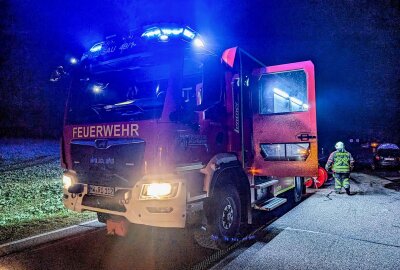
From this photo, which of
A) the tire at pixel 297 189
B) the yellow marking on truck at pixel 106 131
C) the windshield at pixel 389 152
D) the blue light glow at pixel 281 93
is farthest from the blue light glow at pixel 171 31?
the windshield at pixel 389 152

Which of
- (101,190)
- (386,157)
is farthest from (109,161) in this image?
(386,157)

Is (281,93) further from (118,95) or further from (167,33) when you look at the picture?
(118,95)

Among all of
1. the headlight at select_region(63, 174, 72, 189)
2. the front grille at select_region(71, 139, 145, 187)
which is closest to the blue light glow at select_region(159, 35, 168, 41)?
the front grille at select_region(71, 139, 145, 187)

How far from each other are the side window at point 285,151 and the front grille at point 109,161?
8.19 ft

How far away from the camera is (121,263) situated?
3.70 metres

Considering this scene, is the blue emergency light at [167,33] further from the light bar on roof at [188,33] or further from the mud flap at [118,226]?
the mud flap at [118,226]

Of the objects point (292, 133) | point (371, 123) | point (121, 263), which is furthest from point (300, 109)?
point (371, 123)

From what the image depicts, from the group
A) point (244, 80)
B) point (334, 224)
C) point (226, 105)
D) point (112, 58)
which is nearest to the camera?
point (112, 58)

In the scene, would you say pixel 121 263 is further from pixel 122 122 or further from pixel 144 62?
pixel 144 62

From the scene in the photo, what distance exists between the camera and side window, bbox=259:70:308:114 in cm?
493

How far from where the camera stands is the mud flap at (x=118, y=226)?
13.5ft

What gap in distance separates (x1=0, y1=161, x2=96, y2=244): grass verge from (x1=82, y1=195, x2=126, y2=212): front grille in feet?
5.81

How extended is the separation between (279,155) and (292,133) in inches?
17.4

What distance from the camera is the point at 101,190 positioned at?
3.74 m
